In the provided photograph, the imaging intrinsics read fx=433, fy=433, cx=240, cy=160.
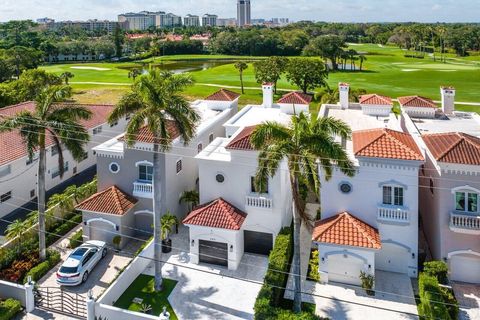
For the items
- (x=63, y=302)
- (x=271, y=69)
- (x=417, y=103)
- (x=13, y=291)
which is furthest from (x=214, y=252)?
(x=271, y=69)

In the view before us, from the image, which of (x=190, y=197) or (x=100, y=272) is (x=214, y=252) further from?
(x=100, y=272)

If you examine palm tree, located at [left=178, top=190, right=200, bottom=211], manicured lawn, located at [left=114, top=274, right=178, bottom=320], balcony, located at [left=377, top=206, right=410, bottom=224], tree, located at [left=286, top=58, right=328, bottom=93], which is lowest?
manicured lawn, located at [left=114, top=274, right=178, bottom=320]

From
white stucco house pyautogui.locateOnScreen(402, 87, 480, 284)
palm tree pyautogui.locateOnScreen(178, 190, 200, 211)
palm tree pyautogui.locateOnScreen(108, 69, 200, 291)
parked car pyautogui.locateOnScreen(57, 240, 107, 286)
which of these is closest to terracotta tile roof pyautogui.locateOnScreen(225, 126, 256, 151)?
palm tree pyautogui.locateOnScreen(108, 69, 200, 291)

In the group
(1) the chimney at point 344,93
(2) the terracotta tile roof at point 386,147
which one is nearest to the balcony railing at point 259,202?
(2) the terracotta tile roof at point 386,147

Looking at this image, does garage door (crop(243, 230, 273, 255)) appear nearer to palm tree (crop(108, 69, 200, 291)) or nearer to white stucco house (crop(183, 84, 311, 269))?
white stucco house (crop(183, 84, 311, 269))

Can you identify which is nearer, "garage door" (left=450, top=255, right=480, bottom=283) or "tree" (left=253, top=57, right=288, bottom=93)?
"garage door" (left=450, top=255, right=480, bottom=283)

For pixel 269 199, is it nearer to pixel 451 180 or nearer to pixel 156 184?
pixel 156 184

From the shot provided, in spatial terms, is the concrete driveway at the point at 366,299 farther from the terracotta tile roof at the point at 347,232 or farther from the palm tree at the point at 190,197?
the palm tree at the point at 190,197
